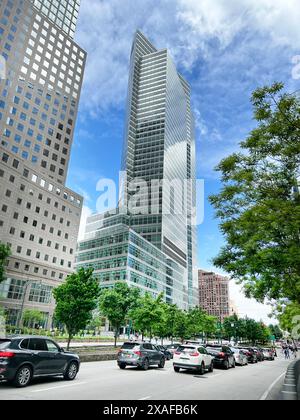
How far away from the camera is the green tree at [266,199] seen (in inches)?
→ 440

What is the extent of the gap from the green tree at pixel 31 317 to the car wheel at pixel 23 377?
2029 inches

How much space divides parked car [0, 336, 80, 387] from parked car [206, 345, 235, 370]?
13.6 metres

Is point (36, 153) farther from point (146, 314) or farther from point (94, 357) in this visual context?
point (94, 357)

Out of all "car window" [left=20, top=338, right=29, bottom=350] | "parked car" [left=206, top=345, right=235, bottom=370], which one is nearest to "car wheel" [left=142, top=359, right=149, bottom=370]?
"parked car" [left=206, top=345, right=235, bottom=370]

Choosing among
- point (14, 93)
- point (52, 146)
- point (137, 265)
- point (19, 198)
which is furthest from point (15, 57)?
point (137, 265)

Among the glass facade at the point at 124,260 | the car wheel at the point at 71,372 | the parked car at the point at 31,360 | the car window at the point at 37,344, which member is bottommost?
the car wheel at the point at 71,372

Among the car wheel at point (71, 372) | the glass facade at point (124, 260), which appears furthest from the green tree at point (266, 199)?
the glass facade at point (124, 260)

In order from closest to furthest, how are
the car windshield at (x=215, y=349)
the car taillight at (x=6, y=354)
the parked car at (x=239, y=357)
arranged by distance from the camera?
the car taillight at (x=6, y=354), the car windshield at (x=215, y=349), the parked car at (x=239, y=357)

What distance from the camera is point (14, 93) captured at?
244 ft

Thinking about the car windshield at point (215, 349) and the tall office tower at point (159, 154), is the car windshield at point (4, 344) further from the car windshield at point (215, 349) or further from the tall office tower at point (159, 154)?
the tall office tower at point (159, 154)

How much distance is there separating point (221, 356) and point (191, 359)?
245 inches

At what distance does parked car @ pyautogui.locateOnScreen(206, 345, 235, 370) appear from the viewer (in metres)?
22.7

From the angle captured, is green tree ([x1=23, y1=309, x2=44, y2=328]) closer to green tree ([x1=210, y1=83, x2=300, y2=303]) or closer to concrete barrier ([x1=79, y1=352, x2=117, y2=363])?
concrete barrier ([x1=79, y1=352, x2=117, y2=363])

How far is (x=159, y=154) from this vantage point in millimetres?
145875
